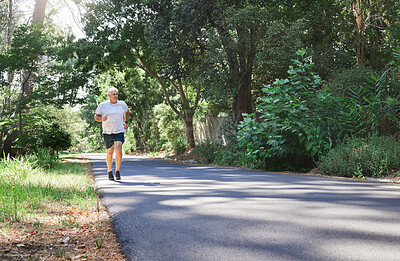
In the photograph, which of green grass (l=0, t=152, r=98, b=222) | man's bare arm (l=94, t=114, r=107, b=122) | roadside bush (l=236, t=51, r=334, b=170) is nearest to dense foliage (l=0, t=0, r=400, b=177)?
roadside bush (l=236, t=51, r=334, b=170)

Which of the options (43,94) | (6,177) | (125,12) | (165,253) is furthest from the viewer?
(125,12)

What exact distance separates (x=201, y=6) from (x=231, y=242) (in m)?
14.0

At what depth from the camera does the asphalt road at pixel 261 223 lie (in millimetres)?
2955

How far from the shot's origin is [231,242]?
3.22m

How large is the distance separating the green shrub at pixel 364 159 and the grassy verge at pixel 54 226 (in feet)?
17.6

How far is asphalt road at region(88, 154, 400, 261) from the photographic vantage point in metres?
2.96

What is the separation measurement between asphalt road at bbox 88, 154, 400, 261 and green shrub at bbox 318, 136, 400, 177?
1630 mm

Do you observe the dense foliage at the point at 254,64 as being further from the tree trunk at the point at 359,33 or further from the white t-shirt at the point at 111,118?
the white t-shirt at the point at 111,118

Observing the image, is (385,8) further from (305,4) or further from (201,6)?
(201,6)

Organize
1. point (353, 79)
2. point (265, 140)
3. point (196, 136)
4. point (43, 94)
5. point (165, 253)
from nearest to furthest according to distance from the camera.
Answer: point (165, 253) → point (265, 140) → point (353, 79) → point (43, 94) → point (196, 136)

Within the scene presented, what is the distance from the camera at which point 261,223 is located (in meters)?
3.84

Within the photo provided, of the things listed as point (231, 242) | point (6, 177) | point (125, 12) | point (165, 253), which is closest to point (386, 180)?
point (231, 242)

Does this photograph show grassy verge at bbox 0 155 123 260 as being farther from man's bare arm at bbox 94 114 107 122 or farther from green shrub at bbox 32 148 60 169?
green shrub at bbox 32 148 60 169

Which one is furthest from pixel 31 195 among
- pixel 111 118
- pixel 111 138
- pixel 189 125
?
pixel 189 125
